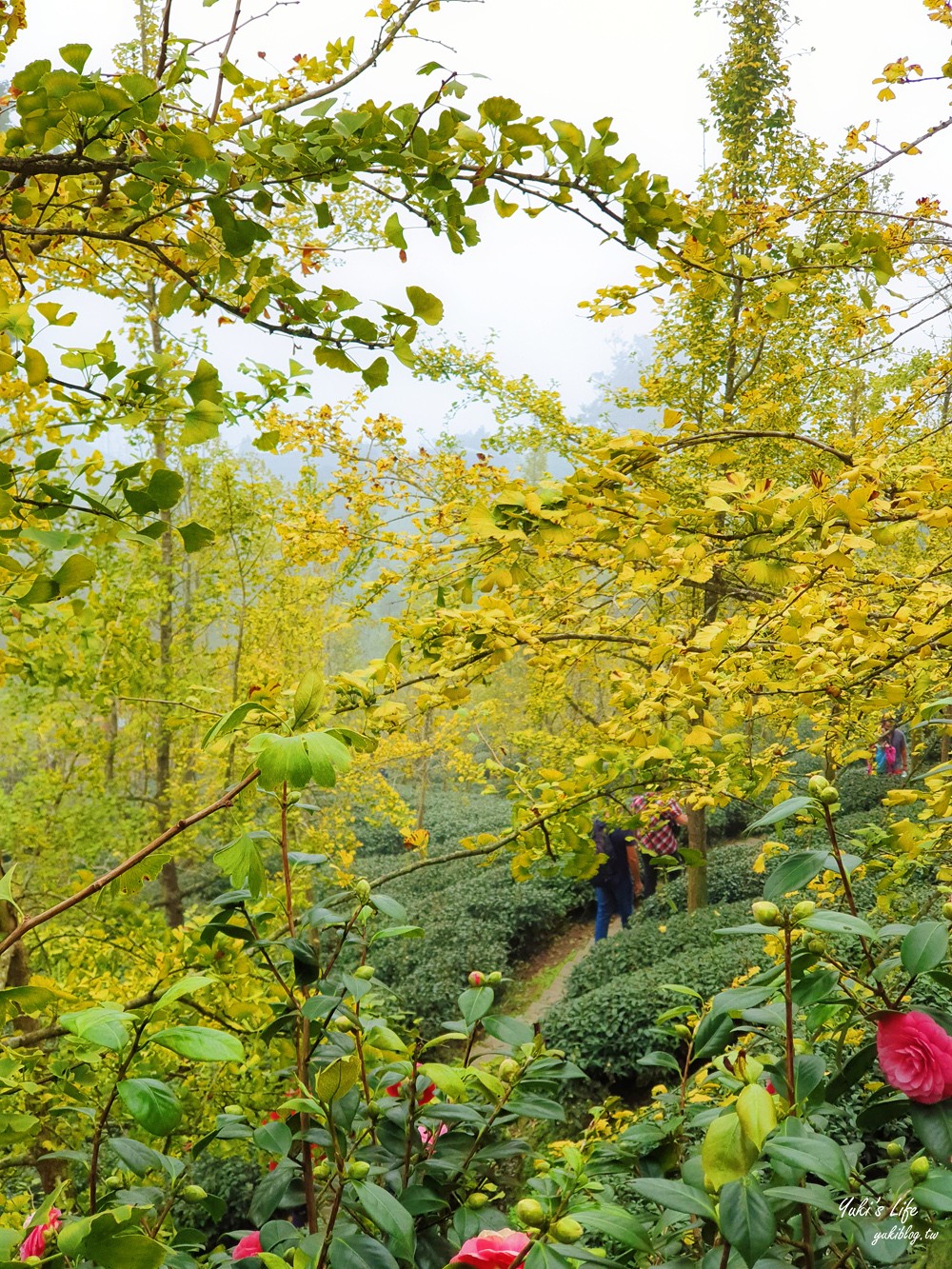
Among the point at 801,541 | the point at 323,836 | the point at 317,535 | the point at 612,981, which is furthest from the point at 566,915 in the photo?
the point at 801,541

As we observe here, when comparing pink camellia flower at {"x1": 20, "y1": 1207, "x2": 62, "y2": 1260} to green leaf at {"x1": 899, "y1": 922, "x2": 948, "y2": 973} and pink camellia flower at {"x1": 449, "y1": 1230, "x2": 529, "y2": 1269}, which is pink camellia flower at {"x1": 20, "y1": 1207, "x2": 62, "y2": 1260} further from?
green leaf at {"x1": 899, "y1": 922, "x2": 948, "y2": 973}

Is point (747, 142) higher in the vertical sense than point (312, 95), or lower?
higher

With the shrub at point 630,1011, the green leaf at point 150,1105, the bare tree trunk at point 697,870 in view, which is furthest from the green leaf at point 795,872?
the bare tree trunk at point 697,870

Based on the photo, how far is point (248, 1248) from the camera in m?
1.04

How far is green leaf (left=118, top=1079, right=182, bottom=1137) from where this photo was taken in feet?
2.12

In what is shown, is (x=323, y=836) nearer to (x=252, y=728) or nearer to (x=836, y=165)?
(x=252, y=728)

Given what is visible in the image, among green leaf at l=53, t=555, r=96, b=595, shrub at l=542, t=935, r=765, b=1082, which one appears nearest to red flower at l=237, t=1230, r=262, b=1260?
green leaf at l=53, t=555, r=96, b=595

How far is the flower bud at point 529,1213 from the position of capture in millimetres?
784

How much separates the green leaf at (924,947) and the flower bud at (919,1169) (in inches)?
7.7

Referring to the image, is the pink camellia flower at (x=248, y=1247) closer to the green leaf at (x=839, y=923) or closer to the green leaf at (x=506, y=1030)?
the green leaf at (x=506, y=1030)

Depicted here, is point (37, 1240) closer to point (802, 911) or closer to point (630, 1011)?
point (802, 911)

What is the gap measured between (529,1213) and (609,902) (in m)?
7.60

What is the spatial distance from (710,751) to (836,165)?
627 cm

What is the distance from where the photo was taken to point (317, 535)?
15.5 feet
